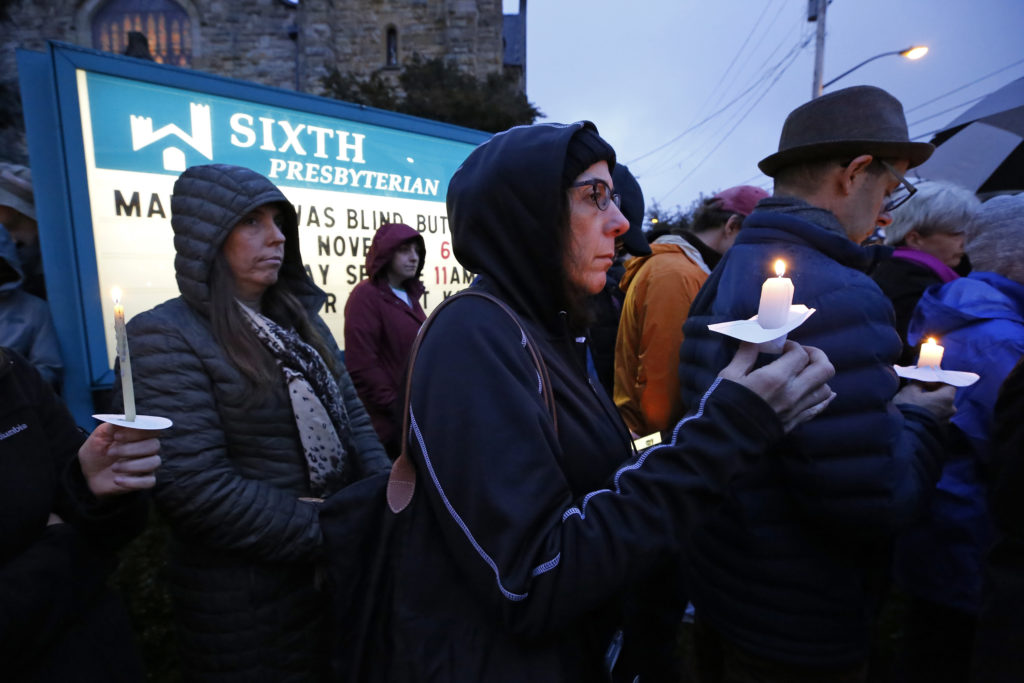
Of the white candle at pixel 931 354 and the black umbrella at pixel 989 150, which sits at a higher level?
the black umbrella at pixel 989 150

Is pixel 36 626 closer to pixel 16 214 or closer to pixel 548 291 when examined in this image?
pixel 548 291

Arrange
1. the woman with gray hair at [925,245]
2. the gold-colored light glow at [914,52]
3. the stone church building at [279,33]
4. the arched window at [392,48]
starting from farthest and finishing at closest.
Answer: the arched window at [392,48]
the stone church building at [279,33]
the gold-colored light glow at [914,52]
the woman with gray hair at [925,245]

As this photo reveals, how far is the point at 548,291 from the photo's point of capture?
117cm

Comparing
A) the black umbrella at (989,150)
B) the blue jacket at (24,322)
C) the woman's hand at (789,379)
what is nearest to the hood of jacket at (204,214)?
the blue jacket at (24,322)

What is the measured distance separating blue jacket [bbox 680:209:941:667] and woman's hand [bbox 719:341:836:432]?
0.86ft

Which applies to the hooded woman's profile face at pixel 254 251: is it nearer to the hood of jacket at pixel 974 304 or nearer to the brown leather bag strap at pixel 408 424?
the brown leather bag strap at pixel 408 424

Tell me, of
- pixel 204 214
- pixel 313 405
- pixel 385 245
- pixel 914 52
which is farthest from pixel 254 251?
pixel 914 52

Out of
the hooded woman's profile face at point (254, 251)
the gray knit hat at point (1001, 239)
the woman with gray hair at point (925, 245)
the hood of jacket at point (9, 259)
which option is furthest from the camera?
the woman with gray hair at point (925, 245)

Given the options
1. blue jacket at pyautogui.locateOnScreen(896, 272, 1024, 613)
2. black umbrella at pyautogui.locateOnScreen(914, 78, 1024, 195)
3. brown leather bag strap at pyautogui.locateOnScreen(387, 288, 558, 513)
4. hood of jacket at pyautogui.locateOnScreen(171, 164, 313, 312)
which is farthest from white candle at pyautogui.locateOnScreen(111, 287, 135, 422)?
black umbrella at pyautogui.locateOnScreen(914, 78, 1024, 195)

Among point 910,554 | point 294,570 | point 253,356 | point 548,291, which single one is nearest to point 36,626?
point 294,570

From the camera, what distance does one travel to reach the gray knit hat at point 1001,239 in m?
2.08

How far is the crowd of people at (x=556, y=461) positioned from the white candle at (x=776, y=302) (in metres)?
0.11

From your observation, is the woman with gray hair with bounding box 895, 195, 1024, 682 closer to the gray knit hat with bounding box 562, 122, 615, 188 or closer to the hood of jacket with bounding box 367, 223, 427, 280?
the gray knit hat with bounding box 562, 122, 615, 188

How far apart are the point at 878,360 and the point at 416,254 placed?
10.4 ft
